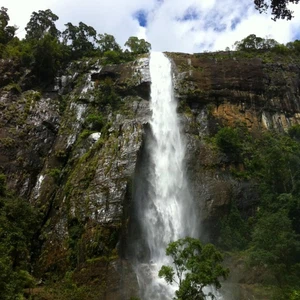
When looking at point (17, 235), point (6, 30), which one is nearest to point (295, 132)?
point (17, 235)

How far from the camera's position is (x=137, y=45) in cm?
4356

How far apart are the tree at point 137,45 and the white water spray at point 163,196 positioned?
11787 mm

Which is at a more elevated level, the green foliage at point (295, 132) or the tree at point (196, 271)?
the green foliage at point (295, 132)

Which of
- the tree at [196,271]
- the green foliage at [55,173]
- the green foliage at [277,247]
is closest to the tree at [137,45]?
the green foliage at [55,173]

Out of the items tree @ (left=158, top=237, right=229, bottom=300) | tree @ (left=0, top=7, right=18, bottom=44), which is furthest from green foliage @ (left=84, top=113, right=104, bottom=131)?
tree @ (left=0, top=7, right=18, bottom=44)

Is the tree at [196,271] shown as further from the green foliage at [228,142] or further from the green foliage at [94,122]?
the green foliage at [94,122]

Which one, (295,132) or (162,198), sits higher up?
(295,132)

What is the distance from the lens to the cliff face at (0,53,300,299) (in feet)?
66.3

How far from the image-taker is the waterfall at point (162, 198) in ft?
64.4

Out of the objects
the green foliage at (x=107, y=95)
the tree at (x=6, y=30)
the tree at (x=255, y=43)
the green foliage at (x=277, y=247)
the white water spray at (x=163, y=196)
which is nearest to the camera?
the green foliage at (x=277, y=247)

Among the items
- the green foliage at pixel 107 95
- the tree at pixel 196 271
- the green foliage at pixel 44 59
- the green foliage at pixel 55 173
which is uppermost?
the green foliage at pixel 44 59

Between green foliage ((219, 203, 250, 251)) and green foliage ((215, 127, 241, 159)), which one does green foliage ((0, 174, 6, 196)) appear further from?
green foliage ((215, 127, 241, 159))

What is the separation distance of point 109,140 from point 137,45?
21.9 metres

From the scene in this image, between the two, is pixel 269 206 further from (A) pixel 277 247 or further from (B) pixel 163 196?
(B) pixel 163 196
